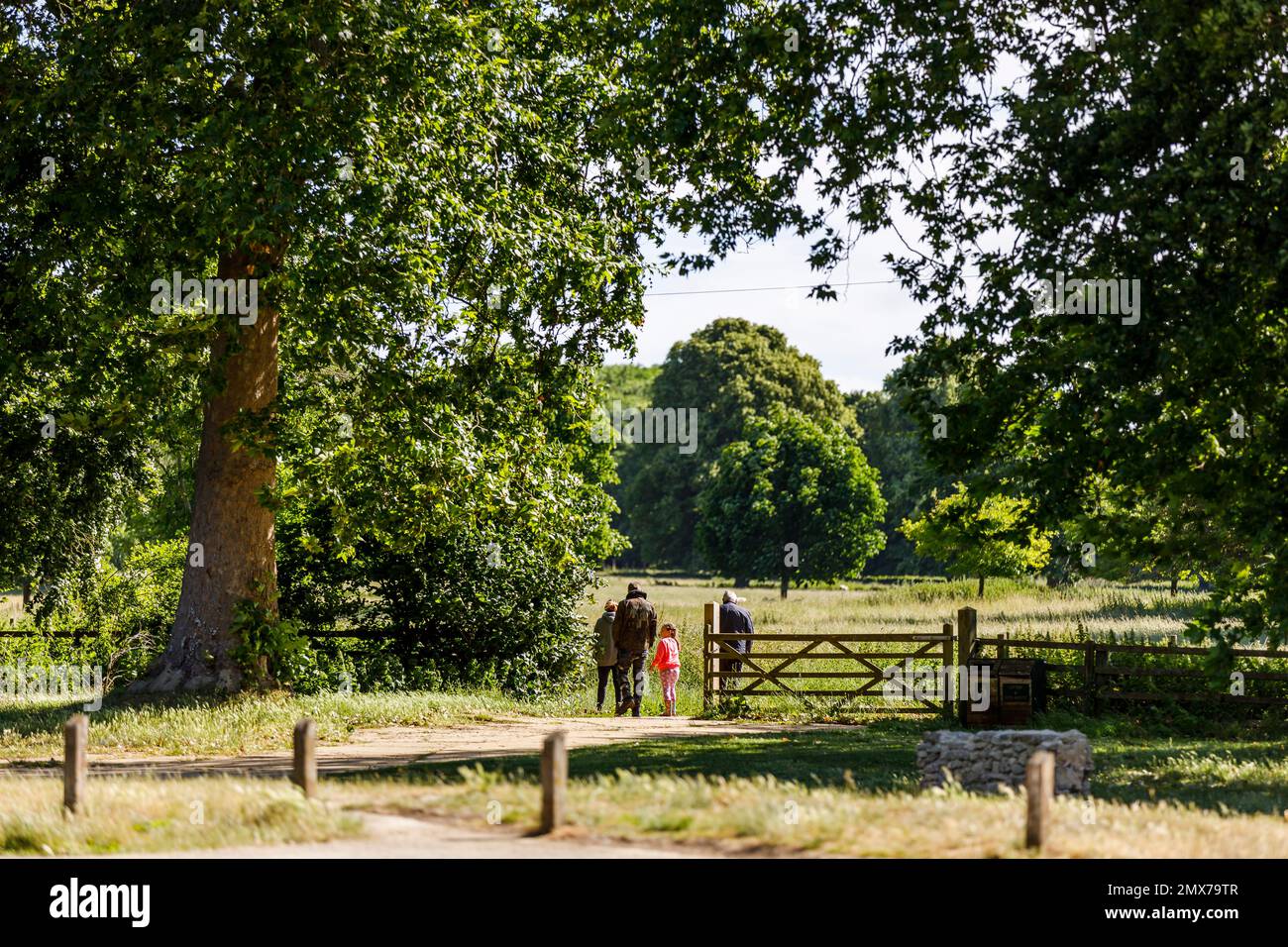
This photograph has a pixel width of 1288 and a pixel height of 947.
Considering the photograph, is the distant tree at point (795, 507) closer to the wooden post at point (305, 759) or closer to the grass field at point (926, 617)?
the grass field at point (926, 617)

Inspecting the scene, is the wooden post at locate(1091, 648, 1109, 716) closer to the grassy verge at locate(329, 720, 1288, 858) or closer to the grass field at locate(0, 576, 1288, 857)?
the grass field at locate(0, 576, 1288, 857)

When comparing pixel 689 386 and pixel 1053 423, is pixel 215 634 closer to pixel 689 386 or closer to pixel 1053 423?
pixel 1053 423

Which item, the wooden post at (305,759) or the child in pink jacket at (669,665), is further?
the child in pink jacket at (669,665)

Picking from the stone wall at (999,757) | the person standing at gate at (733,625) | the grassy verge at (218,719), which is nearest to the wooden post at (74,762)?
the grassy verge at (218,719)

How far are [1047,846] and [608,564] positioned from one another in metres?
84.8

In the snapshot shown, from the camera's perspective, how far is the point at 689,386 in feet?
247

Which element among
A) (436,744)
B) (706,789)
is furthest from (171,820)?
(436,744)

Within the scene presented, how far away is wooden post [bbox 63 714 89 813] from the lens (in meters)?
11.9

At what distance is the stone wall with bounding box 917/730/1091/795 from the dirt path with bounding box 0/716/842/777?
16.0ft

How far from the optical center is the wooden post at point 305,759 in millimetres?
11516

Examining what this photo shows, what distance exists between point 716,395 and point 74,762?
63898mm

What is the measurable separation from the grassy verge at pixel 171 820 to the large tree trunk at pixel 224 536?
27.2 feet

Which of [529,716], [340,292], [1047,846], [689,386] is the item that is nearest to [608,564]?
[689,386]

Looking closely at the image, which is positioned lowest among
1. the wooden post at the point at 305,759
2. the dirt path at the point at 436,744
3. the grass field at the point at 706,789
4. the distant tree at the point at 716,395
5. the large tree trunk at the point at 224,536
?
the dirt path at the point at 436,744
